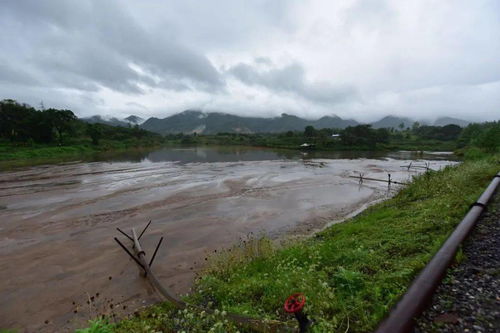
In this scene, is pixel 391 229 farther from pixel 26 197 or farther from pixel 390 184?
pixel 26 197

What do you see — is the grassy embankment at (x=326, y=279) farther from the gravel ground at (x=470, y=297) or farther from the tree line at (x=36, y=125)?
the tree line at (x=36, y=125)

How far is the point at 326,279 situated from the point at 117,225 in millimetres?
12039

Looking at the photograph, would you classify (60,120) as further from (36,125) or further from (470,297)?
(470,297)

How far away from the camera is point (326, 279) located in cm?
546

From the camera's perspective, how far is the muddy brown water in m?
7.09

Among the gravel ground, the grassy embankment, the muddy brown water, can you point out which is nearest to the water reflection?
the muddy brown water

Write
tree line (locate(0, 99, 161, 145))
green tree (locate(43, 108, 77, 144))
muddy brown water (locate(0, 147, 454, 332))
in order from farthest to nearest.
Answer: green tree (locate(43, 108, 77, 144)), tree line (locate(0, 99, 161, 145)), muddy brown water (locate(0, 147, 454, 332))

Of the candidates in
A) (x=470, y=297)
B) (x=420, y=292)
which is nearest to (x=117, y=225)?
(x=420, y=292)

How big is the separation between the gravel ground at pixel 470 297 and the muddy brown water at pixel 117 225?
6.29 meters

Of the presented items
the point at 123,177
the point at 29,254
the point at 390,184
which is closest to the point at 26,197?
the point at 123,177

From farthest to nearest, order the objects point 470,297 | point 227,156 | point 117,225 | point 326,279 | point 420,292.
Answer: point 227,156
point 117,225
point 326,279
point 470,297
point 420,292

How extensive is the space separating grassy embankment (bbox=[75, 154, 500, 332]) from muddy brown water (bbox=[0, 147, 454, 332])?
161 cm

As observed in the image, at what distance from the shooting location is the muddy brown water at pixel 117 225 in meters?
7.09

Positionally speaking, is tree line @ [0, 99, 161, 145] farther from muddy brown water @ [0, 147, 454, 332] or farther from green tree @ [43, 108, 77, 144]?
muddy brown water @ [0, 147, 454, 332]
